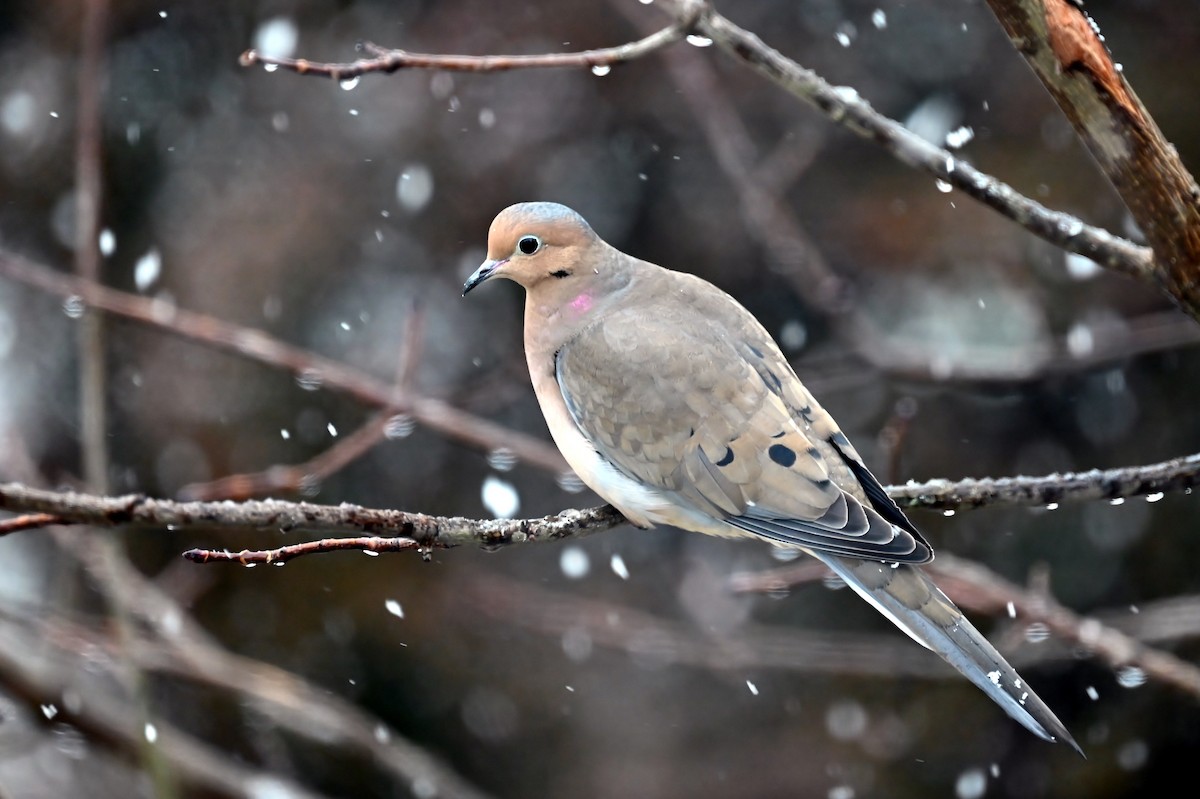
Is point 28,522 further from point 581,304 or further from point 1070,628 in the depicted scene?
point 1070,628

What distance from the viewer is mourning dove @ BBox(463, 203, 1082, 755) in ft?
8.09

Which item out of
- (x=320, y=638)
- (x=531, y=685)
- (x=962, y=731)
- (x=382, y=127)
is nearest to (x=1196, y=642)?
(x=962, y=731)

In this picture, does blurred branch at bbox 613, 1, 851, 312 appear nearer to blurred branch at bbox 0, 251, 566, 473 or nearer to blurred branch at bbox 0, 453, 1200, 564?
blurred branch at bbox 0, 251, 566, 473

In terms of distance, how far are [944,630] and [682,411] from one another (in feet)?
2.32

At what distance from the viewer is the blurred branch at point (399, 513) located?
1466 mm

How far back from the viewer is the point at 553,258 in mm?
2779

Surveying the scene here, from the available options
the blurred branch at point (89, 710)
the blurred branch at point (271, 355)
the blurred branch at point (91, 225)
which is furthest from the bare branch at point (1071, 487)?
the blurred branch at point (89, 710)

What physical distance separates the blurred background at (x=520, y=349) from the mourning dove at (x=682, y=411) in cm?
224

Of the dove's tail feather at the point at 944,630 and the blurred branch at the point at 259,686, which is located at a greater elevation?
the dove's tail feather at the point at 944,630

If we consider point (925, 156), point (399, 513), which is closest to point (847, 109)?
point (925, 156)

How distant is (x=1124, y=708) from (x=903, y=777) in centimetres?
96

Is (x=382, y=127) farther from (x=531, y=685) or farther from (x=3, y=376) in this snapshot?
(x=531, y=685)

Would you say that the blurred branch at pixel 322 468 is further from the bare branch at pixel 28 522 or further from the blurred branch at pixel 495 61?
the bare branch at pixel 28 522

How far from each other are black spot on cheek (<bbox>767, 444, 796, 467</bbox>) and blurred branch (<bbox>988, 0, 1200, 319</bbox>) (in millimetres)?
862
